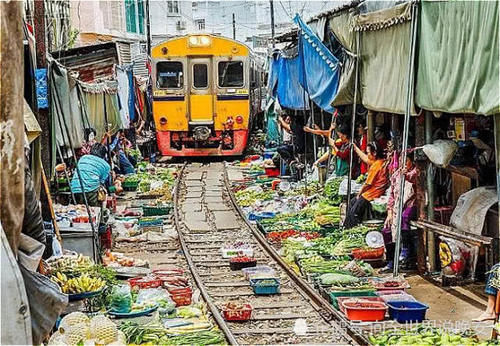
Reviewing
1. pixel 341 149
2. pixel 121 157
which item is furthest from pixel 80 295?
pixel 121 157

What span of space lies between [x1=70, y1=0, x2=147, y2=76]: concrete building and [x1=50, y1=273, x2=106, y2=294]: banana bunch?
46.0 feet

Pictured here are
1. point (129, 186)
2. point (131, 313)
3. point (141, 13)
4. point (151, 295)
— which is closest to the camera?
point (131, 313)

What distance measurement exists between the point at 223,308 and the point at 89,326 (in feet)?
8.06

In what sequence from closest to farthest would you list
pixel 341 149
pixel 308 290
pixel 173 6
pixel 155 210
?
1. pixel 308 290
2. pixel 341 149
3. pixel 155 210
4. pixel 173 6

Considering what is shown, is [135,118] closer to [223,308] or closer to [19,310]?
[223,308]

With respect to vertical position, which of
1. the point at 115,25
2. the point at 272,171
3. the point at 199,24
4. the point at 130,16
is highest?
the point at 130,16

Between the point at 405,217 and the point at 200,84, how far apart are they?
47.3 ft

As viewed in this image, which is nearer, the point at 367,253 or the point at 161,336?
the point at 161,336

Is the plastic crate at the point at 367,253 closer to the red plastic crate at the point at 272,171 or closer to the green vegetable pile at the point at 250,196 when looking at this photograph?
the green vegetable pile at the point at 250,196

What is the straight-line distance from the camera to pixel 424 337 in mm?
7078

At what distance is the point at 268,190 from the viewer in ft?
61.5

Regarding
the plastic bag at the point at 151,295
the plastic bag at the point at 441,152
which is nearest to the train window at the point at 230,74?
the plastic bag at the point at 441,152

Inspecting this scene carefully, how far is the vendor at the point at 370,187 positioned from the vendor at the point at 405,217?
32.7 inches

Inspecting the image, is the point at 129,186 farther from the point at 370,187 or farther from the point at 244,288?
the point at 244,288
